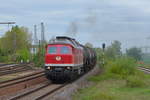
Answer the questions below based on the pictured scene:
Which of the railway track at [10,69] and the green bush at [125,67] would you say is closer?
the green bush at [125,67]

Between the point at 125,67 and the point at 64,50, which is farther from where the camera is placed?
the point at 125,67

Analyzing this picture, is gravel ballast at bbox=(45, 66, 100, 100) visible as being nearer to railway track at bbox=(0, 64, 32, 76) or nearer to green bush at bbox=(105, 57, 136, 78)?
green bush at bbox=(105, 57, 136, 78)

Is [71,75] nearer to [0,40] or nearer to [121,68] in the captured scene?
[121,68]

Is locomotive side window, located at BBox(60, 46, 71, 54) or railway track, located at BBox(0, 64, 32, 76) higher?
locomotive side window, located at BBox(60, 46, 71, 54)

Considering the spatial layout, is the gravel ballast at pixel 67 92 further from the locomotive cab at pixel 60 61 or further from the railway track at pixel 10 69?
the railway track at pixel 10 69

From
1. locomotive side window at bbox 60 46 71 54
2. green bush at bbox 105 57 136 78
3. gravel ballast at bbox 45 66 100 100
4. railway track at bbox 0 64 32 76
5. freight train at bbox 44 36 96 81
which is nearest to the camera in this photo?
gravel ballast at bbox 45 66 100 100

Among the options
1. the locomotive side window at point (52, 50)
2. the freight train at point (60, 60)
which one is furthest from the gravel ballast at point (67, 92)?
the locomotive side window at point (52, 50)

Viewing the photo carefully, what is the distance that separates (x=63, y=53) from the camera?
2498 cm

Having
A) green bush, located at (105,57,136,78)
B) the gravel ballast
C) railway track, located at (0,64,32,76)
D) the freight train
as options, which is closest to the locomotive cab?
the freight train

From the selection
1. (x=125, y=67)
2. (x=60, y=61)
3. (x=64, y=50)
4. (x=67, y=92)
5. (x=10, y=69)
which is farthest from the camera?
(x=10, y=69)

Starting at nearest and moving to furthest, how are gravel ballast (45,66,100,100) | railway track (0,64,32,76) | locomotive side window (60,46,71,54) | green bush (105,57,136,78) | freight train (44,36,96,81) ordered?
gravel ballast (45,66,100,100) < freight train (44,36,96,81) < locomotive side window (60,46,71,54) < green bush (105,57,136,78) < railway track (0,64,32,76)

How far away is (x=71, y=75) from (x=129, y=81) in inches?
188

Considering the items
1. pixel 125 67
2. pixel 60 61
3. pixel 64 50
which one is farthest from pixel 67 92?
pixel 125 67

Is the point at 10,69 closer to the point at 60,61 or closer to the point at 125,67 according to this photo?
the point at 125,67
